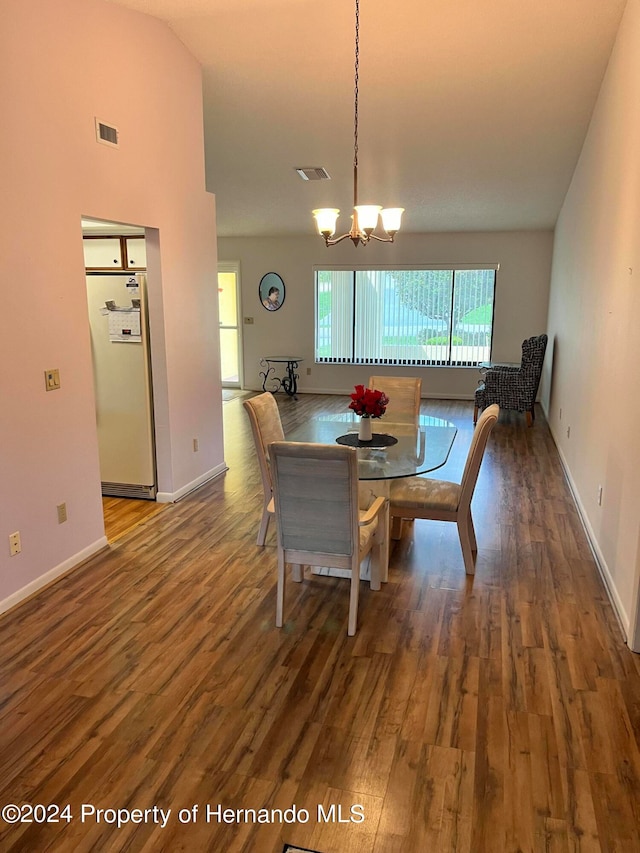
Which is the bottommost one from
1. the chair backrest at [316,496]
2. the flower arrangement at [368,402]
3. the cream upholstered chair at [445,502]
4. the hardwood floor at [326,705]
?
the hardwood floor at [326,705]

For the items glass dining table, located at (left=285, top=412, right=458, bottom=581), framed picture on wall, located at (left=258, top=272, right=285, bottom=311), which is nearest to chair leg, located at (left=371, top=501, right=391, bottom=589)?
glass dining table, located at (left=285, top=412, right=458, bottom=581)

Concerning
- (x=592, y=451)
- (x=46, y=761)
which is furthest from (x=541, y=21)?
(x=46, y=761)

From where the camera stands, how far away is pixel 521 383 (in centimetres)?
721

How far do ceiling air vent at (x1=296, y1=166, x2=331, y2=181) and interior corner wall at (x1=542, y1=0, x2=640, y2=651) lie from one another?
2578 millimetres

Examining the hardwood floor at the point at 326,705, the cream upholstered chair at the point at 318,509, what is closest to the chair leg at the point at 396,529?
the hardwood floor at the point at 326,705

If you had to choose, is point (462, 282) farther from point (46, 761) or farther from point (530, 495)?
point (46, 761)

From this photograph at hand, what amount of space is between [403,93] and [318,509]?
3.65 m

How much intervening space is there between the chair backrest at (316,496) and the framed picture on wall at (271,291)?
7.80 metres

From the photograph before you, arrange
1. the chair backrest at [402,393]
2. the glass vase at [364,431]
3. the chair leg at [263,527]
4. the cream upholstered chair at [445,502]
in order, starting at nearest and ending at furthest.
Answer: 1. the cream upholstered chair at [445,502]
2. the glass vase at [364,431]
3. the chair leg at [263,527]
4. the chair backrest at [402,393]

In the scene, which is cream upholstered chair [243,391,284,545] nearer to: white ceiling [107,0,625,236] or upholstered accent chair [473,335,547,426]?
white ceiling [107,0,625,236]

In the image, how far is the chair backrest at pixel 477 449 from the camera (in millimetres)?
3068

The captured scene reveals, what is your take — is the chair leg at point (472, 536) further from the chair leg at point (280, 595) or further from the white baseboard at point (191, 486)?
the white baseboard at point (191, 486)

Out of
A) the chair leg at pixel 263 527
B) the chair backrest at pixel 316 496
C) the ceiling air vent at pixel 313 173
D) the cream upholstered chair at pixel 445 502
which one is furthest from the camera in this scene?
the ceiling air vent at pixel 313 173

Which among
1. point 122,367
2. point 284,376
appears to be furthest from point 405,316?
point 122,367
